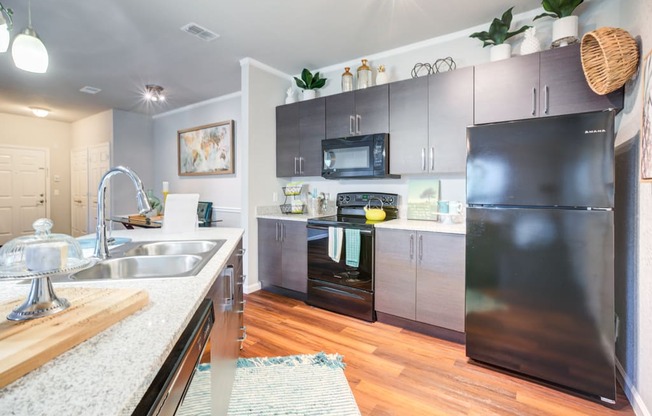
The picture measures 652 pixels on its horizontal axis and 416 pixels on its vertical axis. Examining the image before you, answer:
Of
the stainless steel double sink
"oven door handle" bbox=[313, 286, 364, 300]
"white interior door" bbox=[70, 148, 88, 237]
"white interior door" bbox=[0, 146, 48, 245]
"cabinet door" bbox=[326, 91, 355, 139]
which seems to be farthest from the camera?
"white interior door" bbox=[70, 148, 88, 237]

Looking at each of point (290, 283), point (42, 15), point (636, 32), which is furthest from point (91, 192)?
point (636, 32)

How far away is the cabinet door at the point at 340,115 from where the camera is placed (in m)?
3.19

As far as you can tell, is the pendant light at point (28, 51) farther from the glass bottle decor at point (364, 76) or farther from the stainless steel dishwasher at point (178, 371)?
the glass bottle decor at point (364, 76)

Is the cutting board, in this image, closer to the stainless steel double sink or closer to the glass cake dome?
the glass cake dome

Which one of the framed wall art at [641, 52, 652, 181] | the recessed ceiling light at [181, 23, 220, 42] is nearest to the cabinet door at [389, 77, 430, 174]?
the framed wall art at [641, 52, 652, 181]

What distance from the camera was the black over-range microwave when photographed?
2.96 m

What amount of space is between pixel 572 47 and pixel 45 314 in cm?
296

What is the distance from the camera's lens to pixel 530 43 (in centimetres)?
235

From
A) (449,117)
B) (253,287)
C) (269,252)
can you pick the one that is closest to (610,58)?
(449,117)

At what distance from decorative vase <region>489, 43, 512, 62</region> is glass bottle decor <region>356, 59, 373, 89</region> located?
3.69ft

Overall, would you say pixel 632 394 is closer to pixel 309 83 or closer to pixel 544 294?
pixel 544 294

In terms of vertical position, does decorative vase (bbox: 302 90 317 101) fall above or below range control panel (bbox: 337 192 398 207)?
above

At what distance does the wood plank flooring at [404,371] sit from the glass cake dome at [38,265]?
5.04 ft

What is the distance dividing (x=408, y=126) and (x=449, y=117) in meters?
0.35
